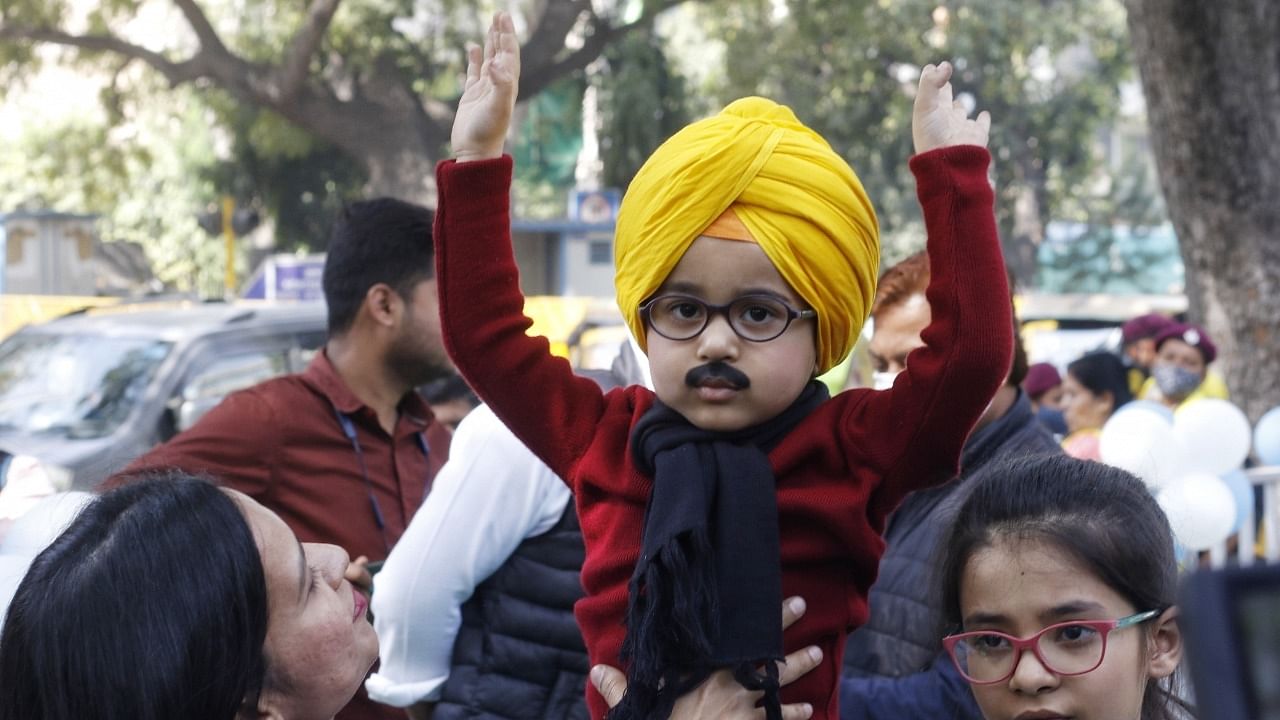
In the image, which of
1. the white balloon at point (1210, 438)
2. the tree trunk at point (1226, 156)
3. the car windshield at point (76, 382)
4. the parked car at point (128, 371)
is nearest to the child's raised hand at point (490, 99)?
the white balloon at point (1210, 438)

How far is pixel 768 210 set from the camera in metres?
1.83

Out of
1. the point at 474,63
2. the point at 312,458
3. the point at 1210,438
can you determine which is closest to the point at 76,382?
the point at 312,458

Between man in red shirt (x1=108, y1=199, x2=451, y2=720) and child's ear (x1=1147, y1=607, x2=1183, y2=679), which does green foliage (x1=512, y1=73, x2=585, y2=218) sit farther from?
child's ear (x1=1147, y1=607, x2=1183, y2=679)

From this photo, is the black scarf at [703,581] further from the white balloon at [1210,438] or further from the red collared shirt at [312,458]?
the white balloon at [1210,438]

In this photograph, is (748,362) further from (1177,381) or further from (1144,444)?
(1177,381)

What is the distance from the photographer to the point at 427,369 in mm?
3742

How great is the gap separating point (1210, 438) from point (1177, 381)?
2.42 metres

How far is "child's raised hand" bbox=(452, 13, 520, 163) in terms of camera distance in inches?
76.0

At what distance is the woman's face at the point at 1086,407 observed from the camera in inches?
290

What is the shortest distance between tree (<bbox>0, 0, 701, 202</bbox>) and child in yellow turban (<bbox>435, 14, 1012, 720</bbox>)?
16343 mm

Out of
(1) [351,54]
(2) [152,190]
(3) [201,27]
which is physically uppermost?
(3) [201,27]

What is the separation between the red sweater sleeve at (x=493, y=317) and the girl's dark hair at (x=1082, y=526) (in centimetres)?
62

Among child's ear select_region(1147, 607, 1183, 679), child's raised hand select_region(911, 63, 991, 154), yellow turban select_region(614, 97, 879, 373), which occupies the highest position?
child's raised hand select_region(911, 63, 991, 154)

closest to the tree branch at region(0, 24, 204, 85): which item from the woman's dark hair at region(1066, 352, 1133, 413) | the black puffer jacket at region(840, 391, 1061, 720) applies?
the woman's dark hair at region(1066, 352, 1133, 413)
